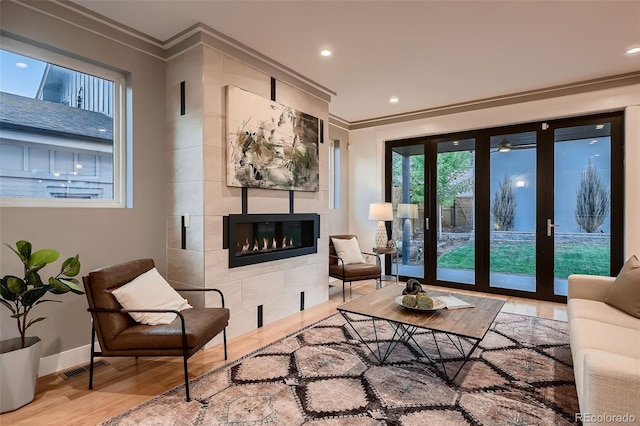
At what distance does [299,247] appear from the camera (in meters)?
4.10

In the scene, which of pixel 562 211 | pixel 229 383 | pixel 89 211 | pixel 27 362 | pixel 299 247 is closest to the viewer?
pixel 27 362

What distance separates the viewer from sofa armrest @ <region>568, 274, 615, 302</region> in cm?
286

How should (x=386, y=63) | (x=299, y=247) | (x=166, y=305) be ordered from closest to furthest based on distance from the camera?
(x=166, y=305), (x=386, y=63), (x=299, y=247)

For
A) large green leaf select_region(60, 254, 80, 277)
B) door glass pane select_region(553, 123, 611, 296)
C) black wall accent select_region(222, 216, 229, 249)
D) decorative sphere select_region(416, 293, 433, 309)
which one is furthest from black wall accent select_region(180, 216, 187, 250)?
door glass pane select_region(553, 123, 611, 296)

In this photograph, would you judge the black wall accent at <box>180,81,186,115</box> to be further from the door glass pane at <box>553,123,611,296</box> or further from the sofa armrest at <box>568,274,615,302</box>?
the door glass pane at <box>553,123,611,296</box>

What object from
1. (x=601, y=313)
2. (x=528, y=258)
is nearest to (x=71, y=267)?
(x=601, y=313)

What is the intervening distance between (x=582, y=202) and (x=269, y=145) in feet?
13.5

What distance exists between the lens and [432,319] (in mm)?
2447

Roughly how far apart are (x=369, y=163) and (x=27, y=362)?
5108mm

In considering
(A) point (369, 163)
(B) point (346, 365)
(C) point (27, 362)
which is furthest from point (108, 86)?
(A) point (369, 163)

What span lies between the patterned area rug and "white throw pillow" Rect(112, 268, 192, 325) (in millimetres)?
532

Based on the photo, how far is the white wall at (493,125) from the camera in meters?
3.88

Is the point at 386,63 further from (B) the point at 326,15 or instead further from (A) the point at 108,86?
(A) the point at 108,86

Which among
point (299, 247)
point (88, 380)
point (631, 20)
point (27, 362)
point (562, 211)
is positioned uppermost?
point (631, 20)
